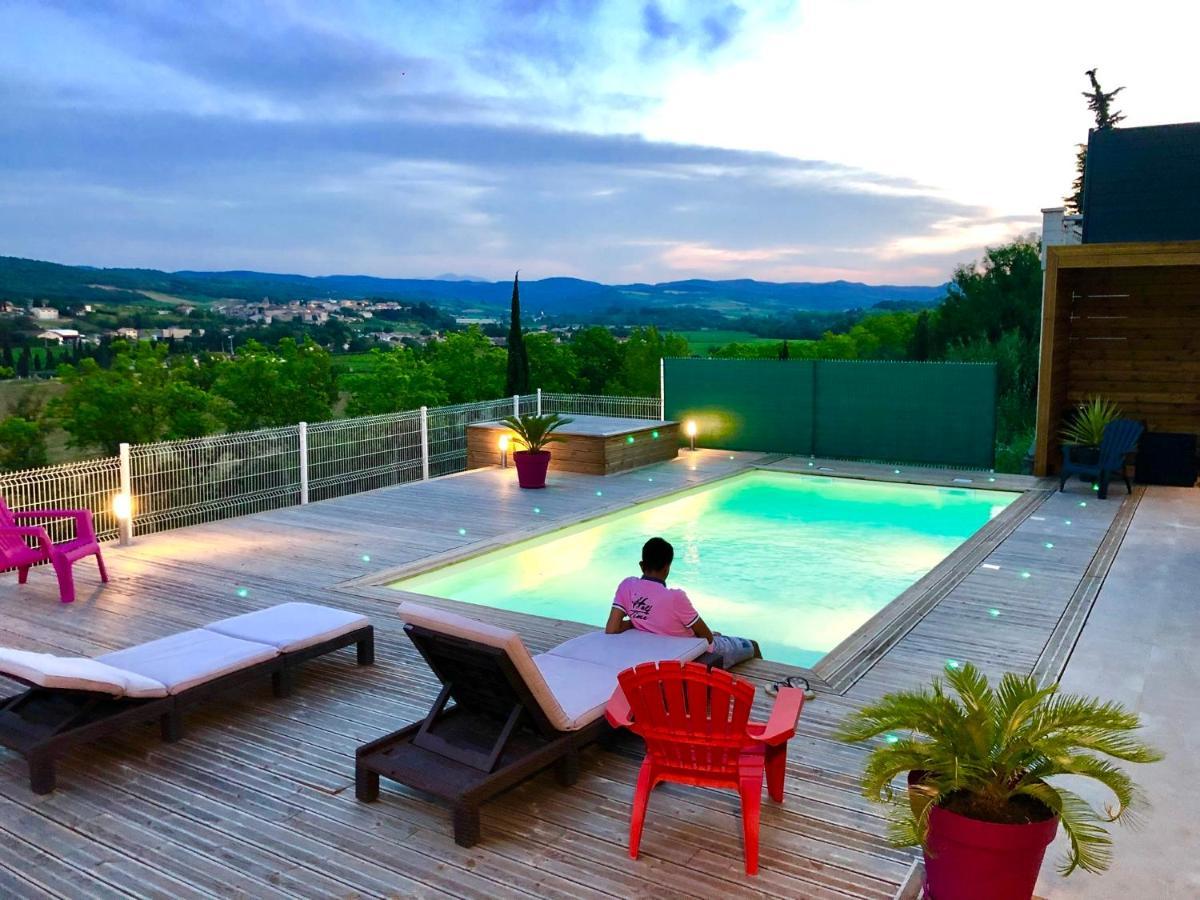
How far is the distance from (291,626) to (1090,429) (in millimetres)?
10048

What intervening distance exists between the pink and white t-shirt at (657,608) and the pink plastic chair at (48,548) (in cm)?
423

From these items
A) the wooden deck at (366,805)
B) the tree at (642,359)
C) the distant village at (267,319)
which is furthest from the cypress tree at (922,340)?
the wooden deck at (366,805)

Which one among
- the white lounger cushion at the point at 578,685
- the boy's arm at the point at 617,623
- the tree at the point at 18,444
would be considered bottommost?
the tree at the point at 18,444

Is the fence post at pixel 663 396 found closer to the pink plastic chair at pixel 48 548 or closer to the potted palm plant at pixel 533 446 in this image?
the potted palm plant at pixel 533 446

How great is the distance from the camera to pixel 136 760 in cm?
444

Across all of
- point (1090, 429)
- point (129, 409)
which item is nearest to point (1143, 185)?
point (1090, 429)

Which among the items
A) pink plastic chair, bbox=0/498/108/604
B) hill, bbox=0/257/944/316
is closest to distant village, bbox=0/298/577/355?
hill, bbox=0/257/944/316

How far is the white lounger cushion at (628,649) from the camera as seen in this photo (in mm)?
4805

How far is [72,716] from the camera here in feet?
14.0

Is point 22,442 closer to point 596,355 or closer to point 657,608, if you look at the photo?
point 596,355

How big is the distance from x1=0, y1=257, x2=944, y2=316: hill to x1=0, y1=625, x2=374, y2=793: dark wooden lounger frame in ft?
87.0

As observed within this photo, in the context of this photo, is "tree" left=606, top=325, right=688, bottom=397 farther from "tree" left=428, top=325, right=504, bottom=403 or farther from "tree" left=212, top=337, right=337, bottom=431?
"tree" left=212, top=337, right=337, bottom=431

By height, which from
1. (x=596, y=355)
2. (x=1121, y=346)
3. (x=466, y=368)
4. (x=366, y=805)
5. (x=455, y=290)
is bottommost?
(x=366, y=805)

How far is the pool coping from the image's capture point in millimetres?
5836
